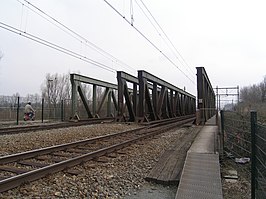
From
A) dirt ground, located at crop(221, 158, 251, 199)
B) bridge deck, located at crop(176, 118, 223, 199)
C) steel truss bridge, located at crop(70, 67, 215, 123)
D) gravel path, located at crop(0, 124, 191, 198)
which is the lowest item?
dirt ground, located at crop(221, 158, 251, 199)

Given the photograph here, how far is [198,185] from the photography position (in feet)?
15.9

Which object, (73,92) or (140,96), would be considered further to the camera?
(73,92)

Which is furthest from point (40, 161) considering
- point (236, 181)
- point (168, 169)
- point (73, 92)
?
point (73, 92)

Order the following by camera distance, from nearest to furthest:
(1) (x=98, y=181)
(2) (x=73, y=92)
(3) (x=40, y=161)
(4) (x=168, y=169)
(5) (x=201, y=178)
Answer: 1. (5) (x=201, y=178)
2. (1) (x=98, y=181)
3. (4) (x=168, y=169)
4. (3) (x=40, y=161)
5. (2) (x=73, y=92)

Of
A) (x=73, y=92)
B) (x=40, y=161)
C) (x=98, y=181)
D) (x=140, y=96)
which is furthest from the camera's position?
(x=73, y=92)

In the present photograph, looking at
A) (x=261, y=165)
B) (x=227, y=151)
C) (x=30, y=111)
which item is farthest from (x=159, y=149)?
(x=30, y=111)

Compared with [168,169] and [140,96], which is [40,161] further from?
[140,96]

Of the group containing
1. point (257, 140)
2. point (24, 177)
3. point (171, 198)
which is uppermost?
point (257, 140)

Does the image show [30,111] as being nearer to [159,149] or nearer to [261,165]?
[159,149]

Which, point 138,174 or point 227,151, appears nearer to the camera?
point 138,174

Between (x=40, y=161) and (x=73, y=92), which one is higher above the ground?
(x=73, y=92)

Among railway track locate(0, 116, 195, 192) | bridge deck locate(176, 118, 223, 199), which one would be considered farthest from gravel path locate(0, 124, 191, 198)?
bridge deck locate(176, 118, 223, 199)

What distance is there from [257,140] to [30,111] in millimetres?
22844

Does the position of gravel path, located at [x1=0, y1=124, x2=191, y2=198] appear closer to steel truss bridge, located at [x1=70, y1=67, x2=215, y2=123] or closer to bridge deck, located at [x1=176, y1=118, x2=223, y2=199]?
bridge deck, located at [x1=176, y1=118, x2=223, y2=199]
